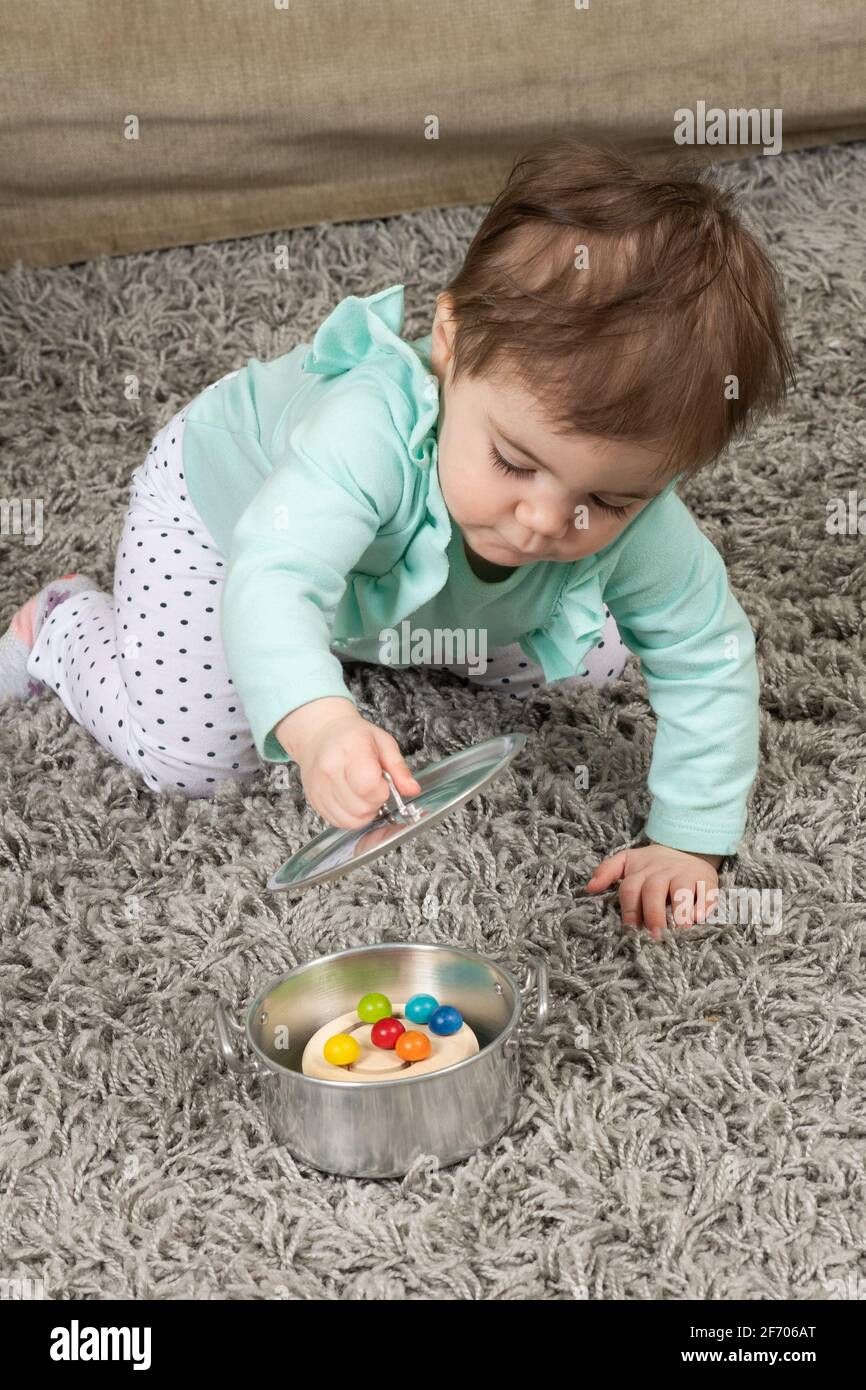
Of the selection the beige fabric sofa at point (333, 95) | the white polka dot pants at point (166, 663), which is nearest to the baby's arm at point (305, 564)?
the white polka dot pants at point (166, 663)

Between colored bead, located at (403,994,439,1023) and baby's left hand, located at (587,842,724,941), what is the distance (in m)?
0.20

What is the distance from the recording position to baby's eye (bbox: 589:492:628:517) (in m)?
0.96

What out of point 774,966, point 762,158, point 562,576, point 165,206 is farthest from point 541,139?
point 774,966

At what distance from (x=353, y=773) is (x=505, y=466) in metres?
0.24

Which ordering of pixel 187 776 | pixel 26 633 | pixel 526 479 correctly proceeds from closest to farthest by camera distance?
pixel 526 479 → pixel 187 776 → pixel 26 633

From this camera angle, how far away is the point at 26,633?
1.43m

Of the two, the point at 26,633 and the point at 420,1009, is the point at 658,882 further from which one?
the point at 26,633

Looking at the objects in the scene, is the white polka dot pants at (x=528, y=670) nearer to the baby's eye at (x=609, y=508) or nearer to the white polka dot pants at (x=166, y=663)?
the white polka dot pants at (x=166, y=663)

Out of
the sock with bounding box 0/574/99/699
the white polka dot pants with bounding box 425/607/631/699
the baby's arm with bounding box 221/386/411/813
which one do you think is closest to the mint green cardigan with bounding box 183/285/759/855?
the baby's arm with bounding box 221/386/411/813

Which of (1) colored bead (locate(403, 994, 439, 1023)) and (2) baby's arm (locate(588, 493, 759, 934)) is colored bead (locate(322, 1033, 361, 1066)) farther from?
(2) baby's arm (locate(588, 493, 759, 934))

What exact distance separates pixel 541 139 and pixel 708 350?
3.61ft

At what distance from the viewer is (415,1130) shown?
0.87 meters

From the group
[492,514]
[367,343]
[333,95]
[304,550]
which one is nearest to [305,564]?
[304,550]

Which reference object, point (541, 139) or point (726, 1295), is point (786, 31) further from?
point (726, 1295)
